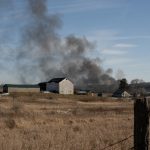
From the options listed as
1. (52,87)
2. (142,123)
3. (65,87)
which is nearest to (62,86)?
(65,87)

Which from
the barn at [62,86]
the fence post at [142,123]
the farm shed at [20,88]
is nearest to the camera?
the fence post at [142,123]

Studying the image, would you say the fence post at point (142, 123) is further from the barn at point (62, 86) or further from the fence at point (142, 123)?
the barn at point (62, 86)

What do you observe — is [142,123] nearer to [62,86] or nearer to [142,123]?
[142,123]

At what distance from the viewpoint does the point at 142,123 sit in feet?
26.4

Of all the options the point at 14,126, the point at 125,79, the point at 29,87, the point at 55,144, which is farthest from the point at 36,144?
the point at 125,79

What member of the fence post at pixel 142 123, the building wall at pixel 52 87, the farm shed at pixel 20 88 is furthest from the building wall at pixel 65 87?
the fence post at pixel 142 123

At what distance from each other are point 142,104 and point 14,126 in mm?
15930

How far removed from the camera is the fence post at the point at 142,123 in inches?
315

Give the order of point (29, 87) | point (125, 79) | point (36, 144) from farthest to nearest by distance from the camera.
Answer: point (125, 79)
point (29, 87)
point (36, 144)

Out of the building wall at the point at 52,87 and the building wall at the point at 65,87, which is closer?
the building wall at the point at 65,87

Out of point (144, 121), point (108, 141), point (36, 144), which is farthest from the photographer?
point (108, 141)

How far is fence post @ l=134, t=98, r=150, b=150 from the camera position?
8.01m

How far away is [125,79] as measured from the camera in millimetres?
183375

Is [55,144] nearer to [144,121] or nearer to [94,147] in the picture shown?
[94,147]
